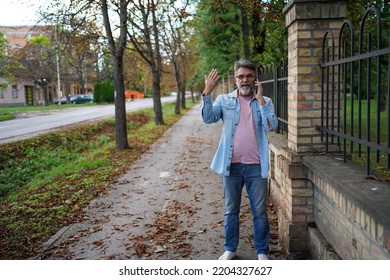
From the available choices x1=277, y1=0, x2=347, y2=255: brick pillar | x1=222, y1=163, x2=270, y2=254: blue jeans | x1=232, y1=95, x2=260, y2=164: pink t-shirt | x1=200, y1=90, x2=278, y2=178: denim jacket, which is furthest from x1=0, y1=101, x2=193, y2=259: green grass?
x1=277, y1=0, x2=347, y2=255: brick pillar

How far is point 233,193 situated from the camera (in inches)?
155

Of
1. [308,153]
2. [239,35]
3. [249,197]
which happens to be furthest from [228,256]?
[239,35]

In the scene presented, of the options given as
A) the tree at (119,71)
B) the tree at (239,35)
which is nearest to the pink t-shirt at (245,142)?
the tree at (239,35)

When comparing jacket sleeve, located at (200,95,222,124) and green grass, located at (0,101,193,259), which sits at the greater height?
jacket sleeve, located at (200,95,222,124)

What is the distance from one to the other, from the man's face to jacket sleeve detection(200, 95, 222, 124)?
9.5 inches

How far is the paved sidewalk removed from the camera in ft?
14.7

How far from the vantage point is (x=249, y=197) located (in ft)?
13.0

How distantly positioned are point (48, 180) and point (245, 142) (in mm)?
6050

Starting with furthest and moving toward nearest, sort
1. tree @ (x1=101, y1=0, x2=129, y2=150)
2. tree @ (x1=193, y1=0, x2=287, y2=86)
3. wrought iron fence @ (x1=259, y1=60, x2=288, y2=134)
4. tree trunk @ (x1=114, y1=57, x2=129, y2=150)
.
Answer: tree trunk @ (x1=114, y1=57, x2=129, y2=150) < tree @ (x1=101, y1=0, x2=129, y2=150) < tree @ (x1=193, y1=0, x2=287, y2=86) < wrought iron fence @ (x1=259, y1=60, x2=288, y2=134)

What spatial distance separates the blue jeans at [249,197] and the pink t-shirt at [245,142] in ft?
0.20

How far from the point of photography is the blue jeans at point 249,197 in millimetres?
3846

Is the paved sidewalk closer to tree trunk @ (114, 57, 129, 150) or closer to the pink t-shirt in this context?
the pink t-shirt
